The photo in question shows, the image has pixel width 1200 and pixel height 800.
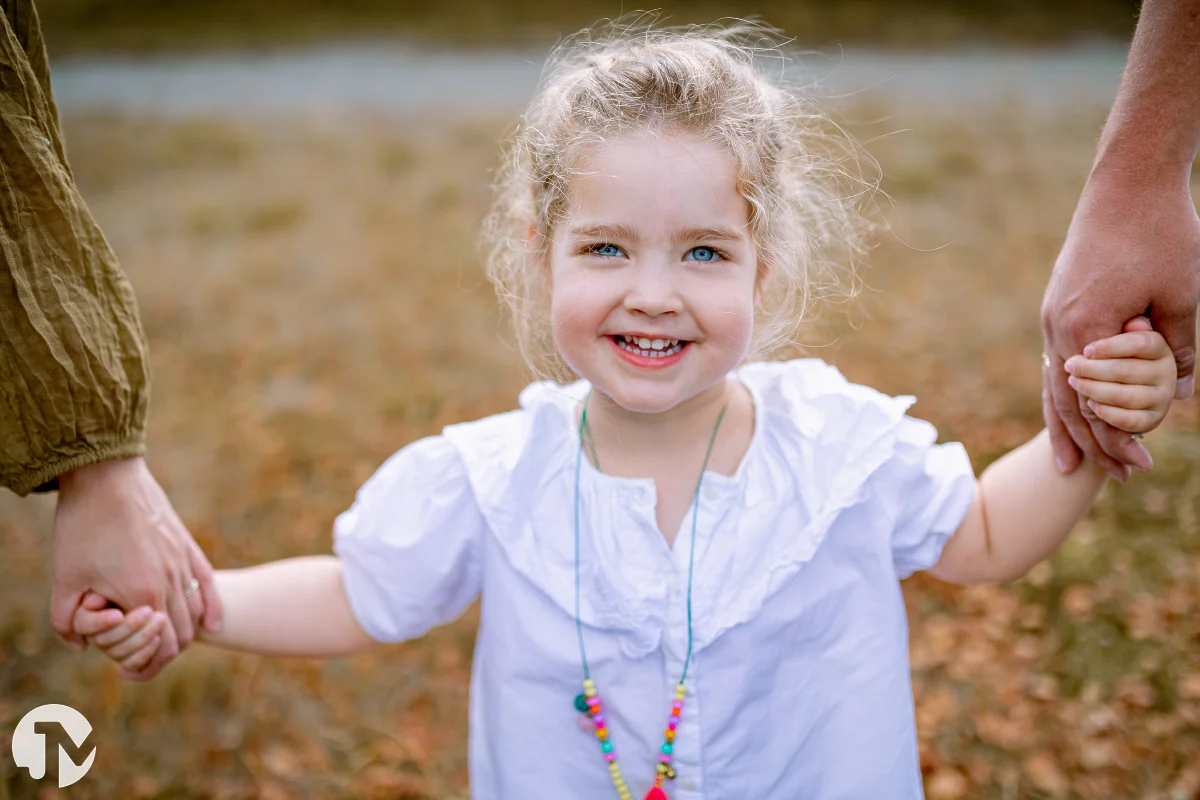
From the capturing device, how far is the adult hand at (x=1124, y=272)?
140 cm

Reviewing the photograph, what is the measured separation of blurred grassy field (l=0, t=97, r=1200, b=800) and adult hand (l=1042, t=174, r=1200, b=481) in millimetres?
847

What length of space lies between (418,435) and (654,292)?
293cm

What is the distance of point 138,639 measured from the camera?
63.6 inches

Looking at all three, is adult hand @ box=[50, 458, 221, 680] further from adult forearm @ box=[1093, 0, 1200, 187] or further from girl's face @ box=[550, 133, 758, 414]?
adult forearm @ box=[1093, 0, 1200, 187]

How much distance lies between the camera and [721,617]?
1.54 meters

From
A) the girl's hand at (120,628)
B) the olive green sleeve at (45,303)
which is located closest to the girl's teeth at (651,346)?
the olive green sleeve at (45,303)

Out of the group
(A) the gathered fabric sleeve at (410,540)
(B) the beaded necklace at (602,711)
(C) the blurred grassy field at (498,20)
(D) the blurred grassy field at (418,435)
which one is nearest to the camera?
(B) the beaded necklace at (602,711)

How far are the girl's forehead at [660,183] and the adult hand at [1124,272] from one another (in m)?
0.51

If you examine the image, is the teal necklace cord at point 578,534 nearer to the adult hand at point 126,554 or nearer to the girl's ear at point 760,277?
the girl's ear at point 760,277

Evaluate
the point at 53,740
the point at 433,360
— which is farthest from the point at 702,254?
the point at 433,360

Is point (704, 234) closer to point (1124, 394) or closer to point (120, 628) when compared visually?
point (1124, 394)

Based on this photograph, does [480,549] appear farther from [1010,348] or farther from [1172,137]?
[1010,348]

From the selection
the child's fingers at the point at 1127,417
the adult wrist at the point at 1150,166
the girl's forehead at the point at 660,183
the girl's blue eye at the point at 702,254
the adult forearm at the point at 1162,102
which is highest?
the adult forearm at the point at 1162,102

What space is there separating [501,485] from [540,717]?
0.38 metres
